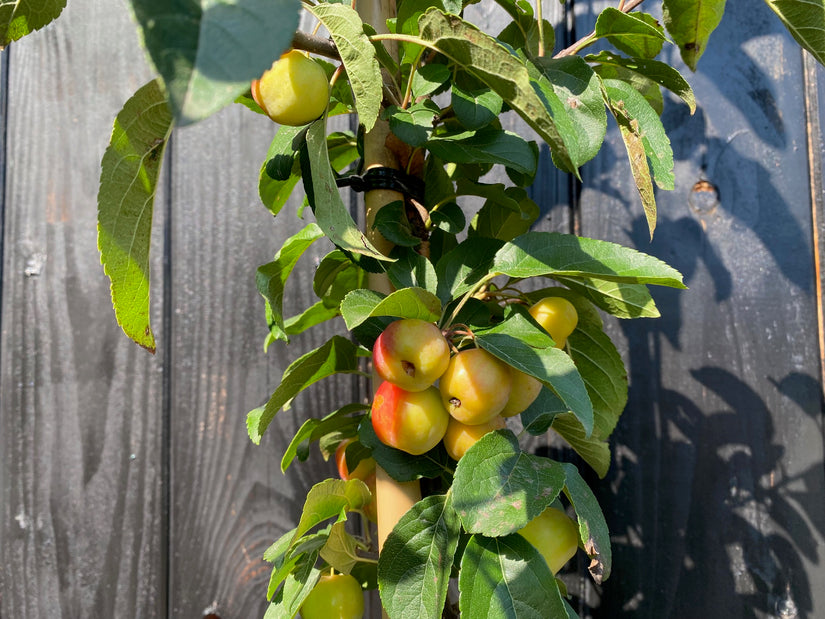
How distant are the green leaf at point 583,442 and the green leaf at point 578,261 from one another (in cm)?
16

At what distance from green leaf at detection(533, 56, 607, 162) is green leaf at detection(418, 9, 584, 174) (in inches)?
1.5

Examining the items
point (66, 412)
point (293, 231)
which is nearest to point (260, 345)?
point (293, 231)

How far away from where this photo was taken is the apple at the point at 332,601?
0.61 m

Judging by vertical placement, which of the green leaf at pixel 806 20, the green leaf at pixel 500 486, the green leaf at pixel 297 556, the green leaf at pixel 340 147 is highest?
the green leaf at pixel 806 20

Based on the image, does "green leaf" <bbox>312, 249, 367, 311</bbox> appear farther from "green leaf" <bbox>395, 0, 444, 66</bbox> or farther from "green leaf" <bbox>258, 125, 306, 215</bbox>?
"green leaf" <bbox>395, 0, 444, 66</bbox>

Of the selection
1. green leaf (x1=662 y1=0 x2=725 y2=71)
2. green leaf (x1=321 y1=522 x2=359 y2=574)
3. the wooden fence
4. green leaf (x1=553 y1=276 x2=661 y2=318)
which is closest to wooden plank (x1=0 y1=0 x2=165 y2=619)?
the wooden fence

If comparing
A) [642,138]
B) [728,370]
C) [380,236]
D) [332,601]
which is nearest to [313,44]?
[380,236]

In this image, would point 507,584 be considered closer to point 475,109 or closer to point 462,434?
point 462,434

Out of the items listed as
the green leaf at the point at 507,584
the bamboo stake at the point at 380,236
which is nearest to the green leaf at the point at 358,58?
the bamboo stake at the point at 380,236

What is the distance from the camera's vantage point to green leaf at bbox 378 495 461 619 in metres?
0.52

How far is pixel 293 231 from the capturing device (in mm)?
937

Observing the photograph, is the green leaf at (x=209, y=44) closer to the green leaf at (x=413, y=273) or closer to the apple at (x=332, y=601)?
the green leaf at (x=413, y=273)

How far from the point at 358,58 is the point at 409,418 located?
10.7 inches

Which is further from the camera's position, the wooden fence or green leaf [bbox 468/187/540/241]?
the wooden fence
